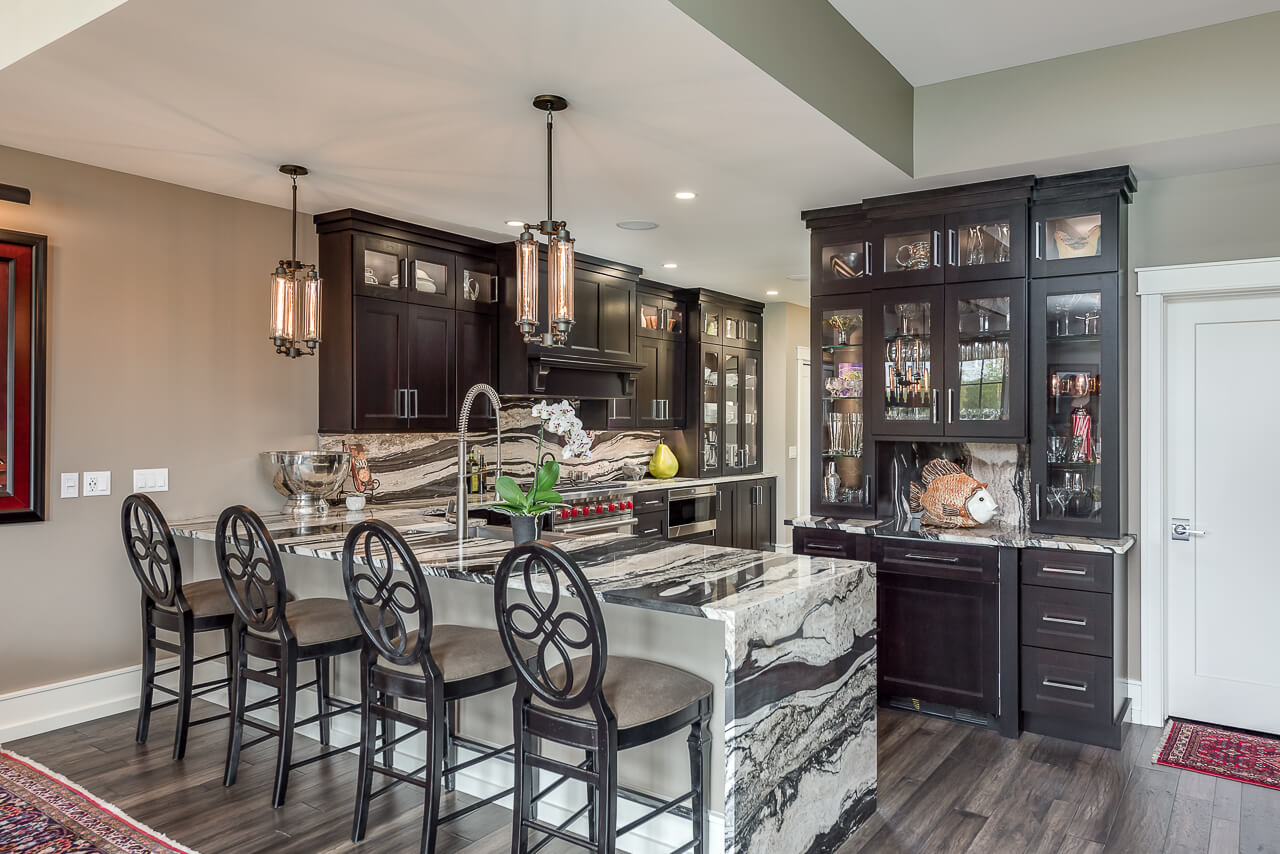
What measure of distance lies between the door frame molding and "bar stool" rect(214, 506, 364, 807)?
356cm

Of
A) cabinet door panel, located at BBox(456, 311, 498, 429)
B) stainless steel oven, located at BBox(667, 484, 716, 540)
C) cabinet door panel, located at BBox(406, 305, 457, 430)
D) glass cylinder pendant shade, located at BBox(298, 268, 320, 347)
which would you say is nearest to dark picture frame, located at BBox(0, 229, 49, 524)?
glass cylinder pendant shade, located at BBox(298, 268, 320, 347)

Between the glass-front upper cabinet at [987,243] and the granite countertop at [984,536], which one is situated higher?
the glass-front upper cabinet at [987,243]

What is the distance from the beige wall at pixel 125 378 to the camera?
12.1 ft

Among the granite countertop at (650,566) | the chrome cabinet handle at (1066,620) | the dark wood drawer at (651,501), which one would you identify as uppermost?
the granite countertop at (650,566)

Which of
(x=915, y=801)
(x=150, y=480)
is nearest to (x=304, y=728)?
(x=150, y=480)

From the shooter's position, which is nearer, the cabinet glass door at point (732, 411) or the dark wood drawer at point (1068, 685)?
the dark wood drawer at point (1068, 685)

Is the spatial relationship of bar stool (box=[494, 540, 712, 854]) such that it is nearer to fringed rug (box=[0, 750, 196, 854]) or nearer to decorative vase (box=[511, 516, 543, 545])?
decorative vase (box=[511, 516, 543, 545])

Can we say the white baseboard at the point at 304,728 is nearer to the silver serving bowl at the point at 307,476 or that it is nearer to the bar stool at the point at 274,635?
the bar stool at the point at 274,635

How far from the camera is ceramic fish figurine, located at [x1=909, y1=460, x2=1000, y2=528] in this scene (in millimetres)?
4137

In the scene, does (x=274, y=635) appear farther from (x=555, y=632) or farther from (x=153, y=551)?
(x=555, y=632)

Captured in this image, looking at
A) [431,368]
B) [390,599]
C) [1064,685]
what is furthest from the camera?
[431,368]

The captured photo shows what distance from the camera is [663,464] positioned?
7.13 metres

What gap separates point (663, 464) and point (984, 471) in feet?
10.4

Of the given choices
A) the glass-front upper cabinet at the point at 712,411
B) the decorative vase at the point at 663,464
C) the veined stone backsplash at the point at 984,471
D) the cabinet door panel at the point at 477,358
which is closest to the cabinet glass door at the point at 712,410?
the glass-front upper cabinet at the point at 712,411
